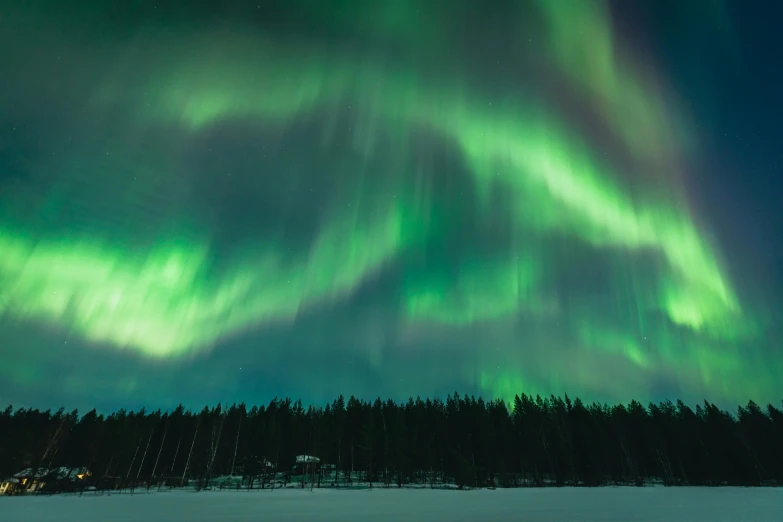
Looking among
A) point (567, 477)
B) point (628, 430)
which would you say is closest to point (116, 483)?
point (567, 477)

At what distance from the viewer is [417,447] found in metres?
84.6

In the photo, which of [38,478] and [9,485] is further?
[38,478]

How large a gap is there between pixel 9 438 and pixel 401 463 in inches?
3537

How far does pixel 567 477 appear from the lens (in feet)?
296

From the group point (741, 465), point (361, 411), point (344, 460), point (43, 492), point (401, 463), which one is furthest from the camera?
point (361, 411)

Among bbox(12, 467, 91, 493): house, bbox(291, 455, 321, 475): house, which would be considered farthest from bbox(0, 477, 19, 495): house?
bbox(291, 455, 321, 475): house

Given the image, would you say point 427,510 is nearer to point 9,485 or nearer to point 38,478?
point 38,478

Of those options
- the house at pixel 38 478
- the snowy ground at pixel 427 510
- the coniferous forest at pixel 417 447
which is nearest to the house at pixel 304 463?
the coniferous forest at pixel 417 447

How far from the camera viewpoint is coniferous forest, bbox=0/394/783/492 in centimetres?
8275

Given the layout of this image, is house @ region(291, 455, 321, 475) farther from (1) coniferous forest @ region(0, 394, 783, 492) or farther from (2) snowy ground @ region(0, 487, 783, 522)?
(2) snowy ground @ region(0, 487, 783, 522)

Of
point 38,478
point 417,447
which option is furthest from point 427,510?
point 38,478

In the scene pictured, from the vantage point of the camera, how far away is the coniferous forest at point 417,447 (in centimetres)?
8275

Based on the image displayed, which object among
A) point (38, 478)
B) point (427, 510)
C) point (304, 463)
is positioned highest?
point (304, 463)

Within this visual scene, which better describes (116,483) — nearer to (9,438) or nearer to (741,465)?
(9,438)
